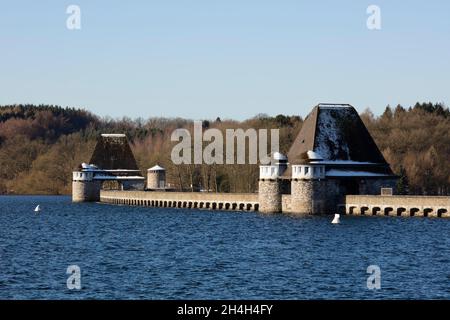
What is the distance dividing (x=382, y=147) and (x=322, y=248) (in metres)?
A: 68.1

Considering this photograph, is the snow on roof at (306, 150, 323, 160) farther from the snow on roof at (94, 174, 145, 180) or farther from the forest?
the snow on roof at (94, 174, 145, 180)

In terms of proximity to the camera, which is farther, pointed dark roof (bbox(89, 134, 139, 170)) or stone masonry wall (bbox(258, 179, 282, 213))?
pointed dark roof (bbox(89, 134, 139, 170))

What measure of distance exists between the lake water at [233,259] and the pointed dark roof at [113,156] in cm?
6352

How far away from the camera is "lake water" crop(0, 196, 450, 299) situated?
37.5 m

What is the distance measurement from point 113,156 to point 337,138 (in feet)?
196

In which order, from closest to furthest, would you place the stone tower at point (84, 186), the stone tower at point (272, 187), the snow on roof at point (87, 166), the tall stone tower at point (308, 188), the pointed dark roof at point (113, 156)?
1. the tall stone tower at point (308, 188)
2. the stone tower at point (272, 187)
3. the stone tower at point (84, 186)
4. the snow on roof at point (87, 166)
5. the pointed dark roof at point (113, 156)

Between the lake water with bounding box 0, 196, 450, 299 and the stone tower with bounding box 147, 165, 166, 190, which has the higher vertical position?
the stone tower with bounding box 147, 165, 166, 190

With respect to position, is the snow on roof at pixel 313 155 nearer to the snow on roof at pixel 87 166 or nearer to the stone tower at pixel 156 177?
the snow on roof at pixel 87 166

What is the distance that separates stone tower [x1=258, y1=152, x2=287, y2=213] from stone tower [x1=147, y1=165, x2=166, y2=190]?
5332 cm

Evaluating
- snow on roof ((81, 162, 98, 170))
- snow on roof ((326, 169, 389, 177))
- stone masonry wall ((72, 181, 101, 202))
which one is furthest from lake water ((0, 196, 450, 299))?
snow on roof ((81, 162, 98, 170))

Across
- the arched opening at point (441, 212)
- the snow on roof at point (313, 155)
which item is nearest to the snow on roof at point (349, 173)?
the snow on roof at point (313, 155)

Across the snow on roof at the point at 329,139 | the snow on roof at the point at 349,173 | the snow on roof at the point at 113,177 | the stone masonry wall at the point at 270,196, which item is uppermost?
the snow on roof at the point at 329,139

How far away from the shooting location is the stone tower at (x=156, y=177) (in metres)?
136
